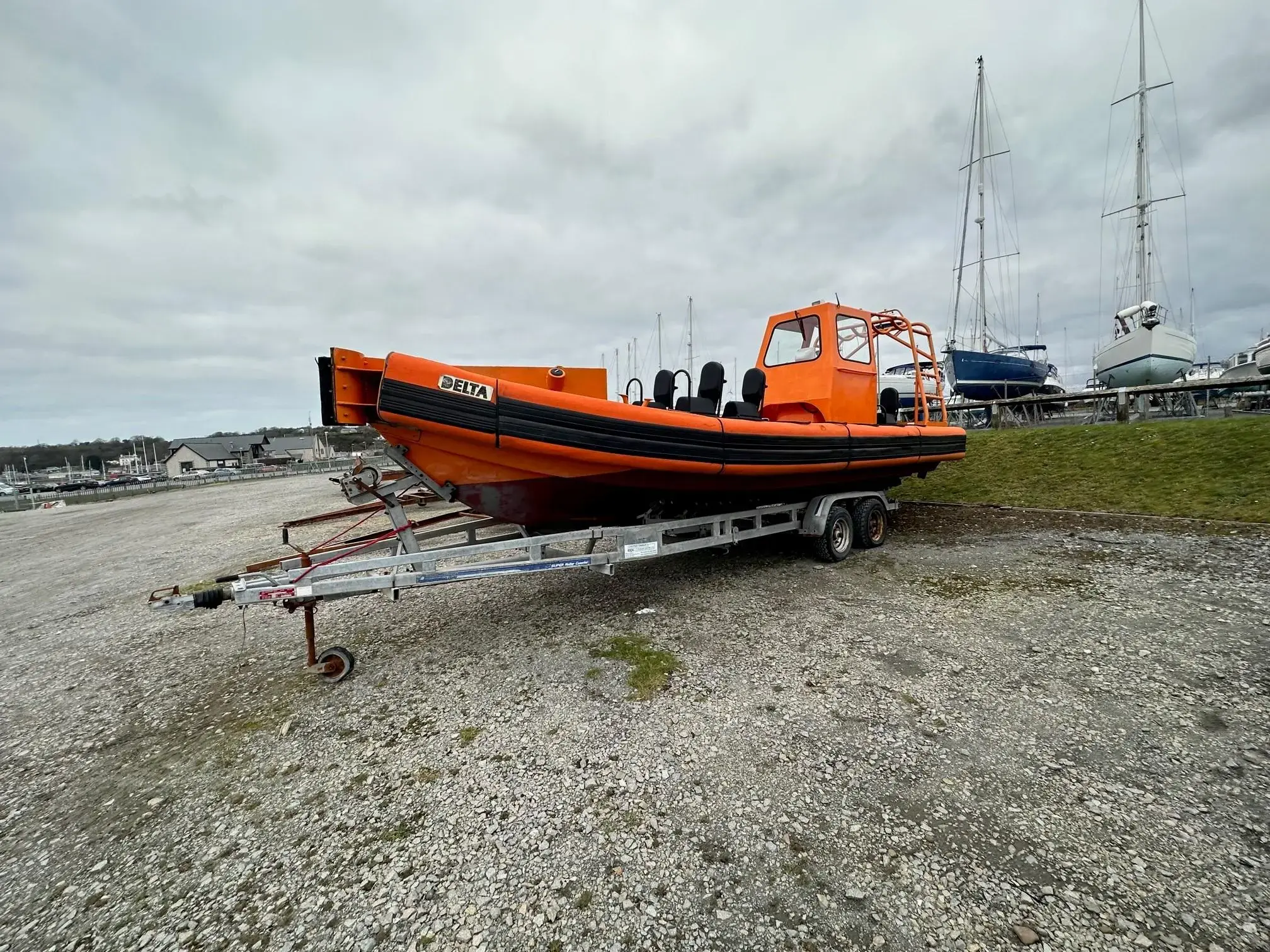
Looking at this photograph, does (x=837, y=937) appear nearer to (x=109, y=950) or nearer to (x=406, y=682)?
(x=109, y=950)

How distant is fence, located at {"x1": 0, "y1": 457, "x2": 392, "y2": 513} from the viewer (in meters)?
31.1

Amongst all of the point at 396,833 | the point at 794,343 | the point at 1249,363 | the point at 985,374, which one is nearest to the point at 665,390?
the point at 794,343

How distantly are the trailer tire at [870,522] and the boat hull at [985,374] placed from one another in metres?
18.0

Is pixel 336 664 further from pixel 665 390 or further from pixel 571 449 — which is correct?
pixel 665 390

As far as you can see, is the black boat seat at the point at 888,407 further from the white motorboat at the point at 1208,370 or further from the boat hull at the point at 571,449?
the white motorboat at the point at 1208,370

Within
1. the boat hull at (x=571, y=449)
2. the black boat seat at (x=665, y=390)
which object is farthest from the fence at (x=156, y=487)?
the boat hull at (x=571, y=449)

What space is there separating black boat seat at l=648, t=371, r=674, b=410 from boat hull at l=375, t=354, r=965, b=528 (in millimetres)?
1253

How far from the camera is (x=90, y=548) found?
34.1 feet

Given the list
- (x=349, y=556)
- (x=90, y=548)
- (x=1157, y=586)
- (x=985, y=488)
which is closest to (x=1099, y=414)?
(x=985, y=488)

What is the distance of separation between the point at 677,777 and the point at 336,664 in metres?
2.49

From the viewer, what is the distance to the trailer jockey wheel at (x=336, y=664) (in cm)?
346

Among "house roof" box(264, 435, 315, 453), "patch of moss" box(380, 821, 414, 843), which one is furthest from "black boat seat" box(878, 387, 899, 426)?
"house roof" box(264, 435, 315, 453)

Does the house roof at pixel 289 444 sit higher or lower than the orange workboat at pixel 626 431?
higher

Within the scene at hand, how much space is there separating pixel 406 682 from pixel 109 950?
5.66 ft
